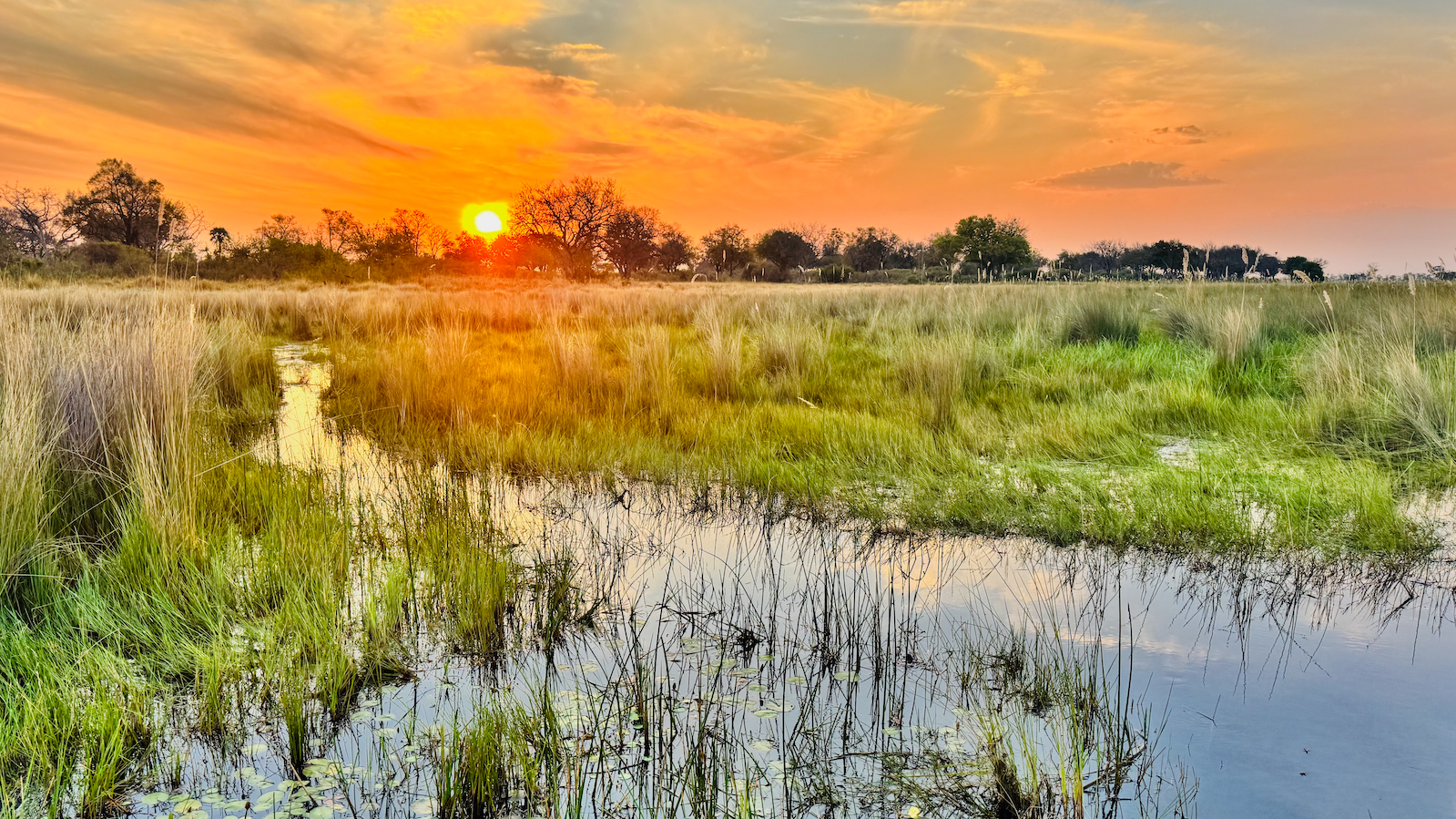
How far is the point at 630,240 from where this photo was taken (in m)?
51.2

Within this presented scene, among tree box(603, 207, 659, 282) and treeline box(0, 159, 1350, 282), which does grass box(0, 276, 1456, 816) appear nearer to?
treeline box(0, 159, 1350, 282)

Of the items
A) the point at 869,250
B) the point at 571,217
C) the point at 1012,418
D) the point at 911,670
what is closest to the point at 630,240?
the point at 571,217

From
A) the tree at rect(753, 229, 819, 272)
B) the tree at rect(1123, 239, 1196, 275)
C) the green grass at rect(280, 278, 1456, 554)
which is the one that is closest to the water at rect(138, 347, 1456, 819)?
the green grass at rect(280, 278, 1456, 554)

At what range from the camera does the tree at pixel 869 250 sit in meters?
63.0

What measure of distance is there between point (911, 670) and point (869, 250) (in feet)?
211

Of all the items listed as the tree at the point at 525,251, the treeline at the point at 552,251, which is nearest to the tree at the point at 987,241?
the treeline at the point at 552,251

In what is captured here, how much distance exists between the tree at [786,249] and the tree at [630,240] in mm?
15468

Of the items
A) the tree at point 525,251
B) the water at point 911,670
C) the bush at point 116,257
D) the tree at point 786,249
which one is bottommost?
the water at point 911,670

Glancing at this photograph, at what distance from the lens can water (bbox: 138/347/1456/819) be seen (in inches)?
70.4

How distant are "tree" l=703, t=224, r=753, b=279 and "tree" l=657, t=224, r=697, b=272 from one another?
2333 millimetres

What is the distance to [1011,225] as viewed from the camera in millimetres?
65750

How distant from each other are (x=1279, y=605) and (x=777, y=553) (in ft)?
6.15

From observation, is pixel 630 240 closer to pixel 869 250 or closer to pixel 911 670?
pixel 869 250

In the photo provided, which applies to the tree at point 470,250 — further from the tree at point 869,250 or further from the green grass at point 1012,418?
the green grass at point 1012,418
